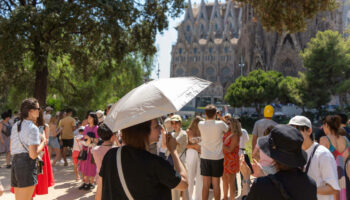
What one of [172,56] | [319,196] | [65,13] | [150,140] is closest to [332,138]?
[319,196]

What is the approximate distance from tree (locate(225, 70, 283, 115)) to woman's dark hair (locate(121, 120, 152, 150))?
135 feet

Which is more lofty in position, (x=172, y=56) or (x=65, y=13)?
(x=172, y=56)

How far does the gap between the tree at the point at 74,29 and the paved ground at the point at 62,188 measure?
4.02m

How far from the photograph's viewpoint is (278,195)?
78.1 inches

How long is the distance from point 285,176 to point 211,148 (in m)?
3.40

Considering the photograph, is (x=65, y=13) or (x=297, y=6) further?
(x=65, y=13)

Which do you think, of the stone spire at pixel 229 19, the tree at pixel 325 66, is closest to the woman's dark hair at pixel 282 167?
the tree at pixel 325 66

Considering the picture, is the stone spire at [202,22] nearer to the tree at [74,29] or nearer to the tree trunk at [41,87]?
the tree at [74,29]

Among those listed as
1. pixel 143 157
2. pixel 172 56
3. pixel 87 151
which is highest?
pixel 172 56

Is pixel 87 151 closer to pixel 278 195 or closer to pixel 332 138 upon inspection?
pixel 332 138

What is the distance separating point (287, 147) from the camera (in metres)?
2.05

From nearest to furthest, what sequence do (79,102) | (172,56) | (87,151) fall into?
(87,151)
(79,102)
(172,56)

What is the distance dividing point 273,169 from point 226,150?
3.62 metres

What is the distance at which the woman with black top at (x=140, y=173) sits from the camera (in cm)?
214
